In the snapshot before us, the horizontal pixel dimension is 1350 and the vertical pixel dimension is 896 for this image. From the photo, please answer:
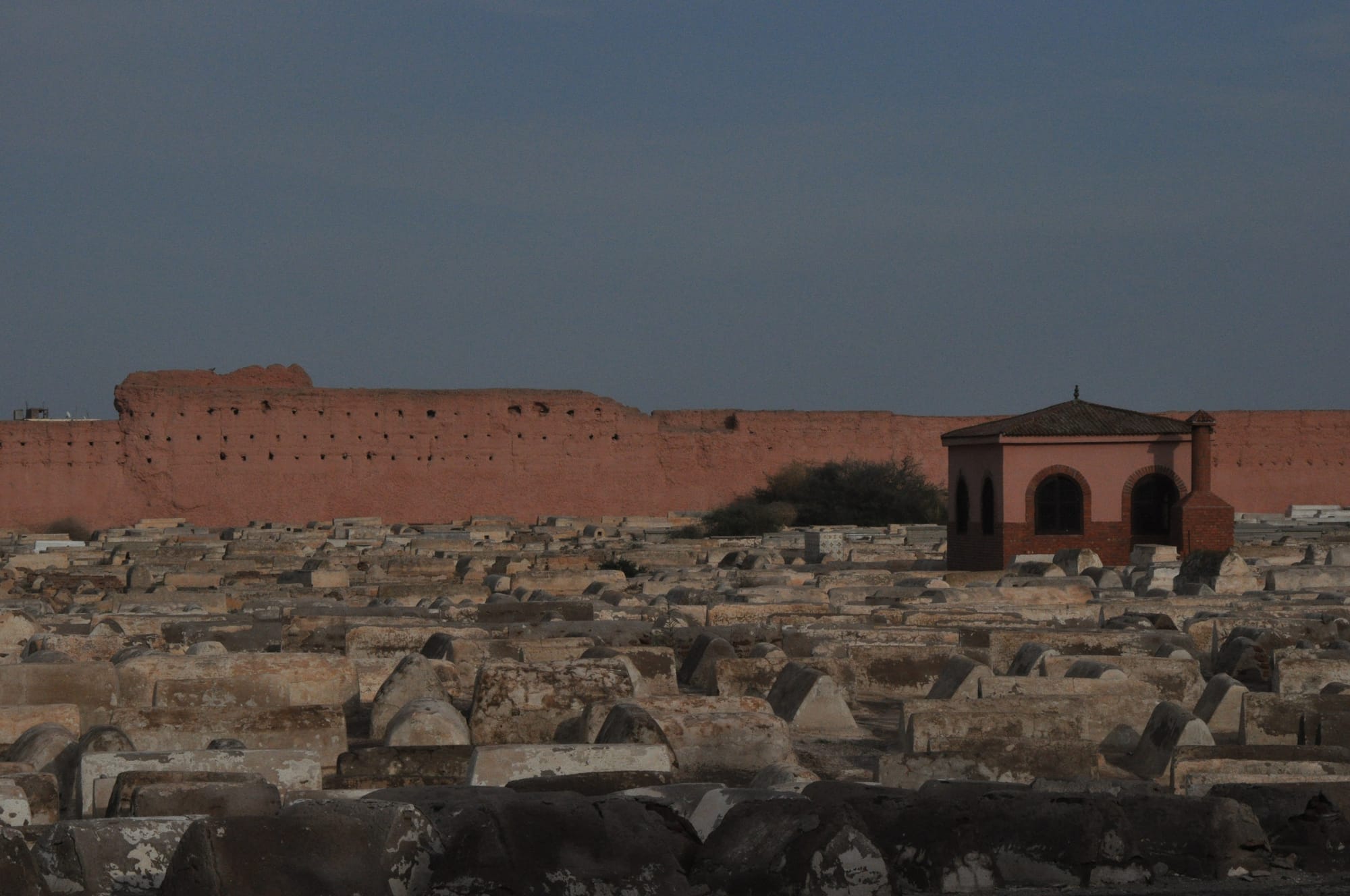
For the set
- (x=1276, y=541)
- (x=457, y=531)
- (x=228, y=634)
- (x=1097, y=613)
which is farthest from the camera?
(x=457, y=531)

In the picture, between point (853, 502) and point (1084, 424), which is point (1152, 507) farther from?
point (853, 502)

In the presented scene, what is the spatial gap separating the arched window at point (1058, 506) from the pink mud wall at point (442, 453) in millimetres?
19466

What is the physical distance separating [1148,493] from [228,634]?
13.7 meters

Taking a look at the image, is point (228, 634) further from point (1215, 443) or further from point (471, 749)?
point (1215, 443)

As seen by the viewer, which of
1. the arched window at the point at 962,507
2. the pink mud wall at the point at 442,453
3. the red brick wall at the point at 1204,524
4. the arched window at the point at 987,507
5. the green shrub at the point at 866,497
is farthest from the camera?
the pink mud wall at the point at 442,453

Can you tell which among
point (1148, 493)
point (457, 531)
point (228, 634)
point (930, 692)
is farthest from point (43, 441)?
point (930, 692)

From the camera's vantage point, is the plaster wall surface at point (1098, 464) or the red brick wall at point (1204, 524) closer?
the red brick wall at point (1204, 524)

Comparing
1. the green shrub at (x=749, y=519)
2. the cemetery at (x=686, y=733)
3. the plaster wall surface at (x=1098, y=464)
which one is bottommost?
the cemetery at (x=686, y=733)

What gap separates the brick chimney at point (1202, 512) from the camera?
19875mm

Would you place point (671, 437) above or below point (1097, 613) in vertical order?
above

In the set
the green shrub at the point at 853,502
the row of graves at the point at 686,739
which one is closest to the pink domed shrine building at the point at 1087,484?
the row of graves at the point at 686,739

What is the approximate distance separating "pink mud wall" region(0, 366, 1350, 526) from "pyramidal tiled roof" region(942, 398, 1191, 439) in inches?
736

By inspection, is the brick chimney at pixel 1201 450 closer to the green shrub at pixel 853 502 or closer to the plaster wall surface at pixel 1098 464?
the plaster wall surface at pixel 1098 464

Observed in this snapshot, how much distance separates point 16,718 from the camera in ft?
A: 22.4
